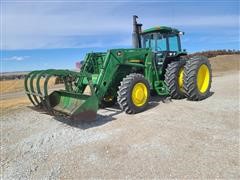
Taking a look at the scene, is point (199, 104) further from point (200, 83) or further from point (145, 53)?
point (145, 53)

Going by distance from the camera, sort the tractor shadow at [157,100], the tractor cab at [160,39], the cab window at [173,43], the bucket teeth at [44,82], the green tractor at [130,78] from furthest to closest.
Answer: the cab window at [173,43] → the tractor cab at [160,39] → the tractor shadow at [157,100] → the green tractor at [130,78] → the bucket teeth at [44,82]

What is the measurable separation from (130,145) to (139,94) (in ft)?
8.96

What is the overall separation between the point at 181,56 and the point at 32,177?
24.4 ft

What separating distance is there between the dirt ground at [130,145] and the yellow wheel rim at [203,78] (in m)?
1.50

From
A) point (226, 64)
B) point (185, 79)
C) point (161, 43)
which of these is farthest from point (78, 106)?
point (226, 64)

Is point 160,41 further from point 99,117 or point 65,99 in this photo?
point 65,99

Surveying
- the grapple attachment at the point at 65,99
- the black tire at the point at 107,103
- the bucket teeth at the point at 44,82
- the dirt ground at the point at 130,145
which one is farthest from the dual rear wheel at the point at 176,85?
the bucket teeth at the point at 44,82

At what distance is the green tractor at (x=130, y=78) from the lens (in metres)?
7.48

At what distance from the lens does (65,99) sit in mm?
8094

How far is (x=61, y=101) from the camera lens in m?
8.20

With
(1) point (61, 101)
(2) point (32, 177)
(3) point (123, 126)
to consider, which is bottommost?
(2) point (32, 177)

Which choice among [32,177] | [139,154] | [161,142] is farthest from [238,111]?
[32,177]

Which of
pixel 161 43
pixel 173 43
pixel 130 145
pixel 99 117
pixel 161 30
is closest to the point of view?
pixel 130 145

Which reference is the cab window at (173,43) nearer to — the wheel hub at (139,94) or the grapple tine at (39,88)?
the wheel hub at (139,94)
